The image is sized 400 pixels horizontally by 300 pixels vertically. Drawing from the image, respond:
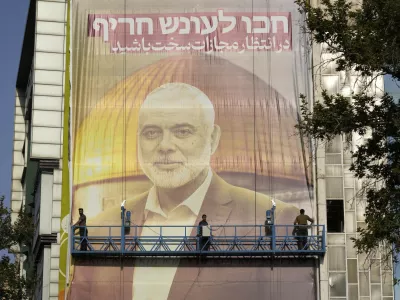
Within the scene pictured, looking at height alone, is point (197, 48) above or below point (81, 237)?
above

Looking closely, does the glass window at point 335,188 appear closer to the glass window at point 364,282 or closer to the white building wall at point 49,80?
the glass window at point 364,282

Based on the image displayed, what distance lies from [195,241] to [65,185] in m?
7.09

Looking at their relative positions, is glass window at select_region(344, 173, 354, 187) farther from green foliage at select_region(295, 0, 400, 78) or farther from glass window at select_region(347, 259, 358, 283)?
green foliage at select_region(295, 0, 400, 78)

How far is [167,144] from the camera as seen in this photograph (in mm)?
54312

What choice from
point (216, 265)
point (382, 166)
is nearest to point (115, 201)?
point (216, 265)

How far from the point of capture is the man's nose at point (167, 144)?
54250 mm

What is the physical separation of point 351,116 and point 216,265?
70.5ft

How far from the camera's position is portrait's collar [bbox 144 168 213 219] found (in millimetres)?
53406

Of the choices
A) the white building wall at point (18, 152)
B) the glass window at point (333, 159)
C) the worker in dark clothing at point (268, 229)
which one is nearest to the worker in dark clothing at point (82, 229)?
the worker in dark clothing at point (268, 229)

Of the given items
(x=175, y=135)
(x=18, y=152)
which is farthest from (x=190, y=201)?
(x=18, y=152)

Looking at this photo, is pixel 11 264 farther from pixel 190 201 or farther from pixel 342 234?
pixel 342 234


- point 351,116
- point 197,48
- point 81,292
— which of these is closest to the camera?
point 351,116

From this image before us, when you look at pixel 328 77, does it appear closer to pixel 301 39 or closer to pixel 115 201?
pixel 301 39

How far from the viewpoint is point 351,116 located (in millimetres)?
32719
